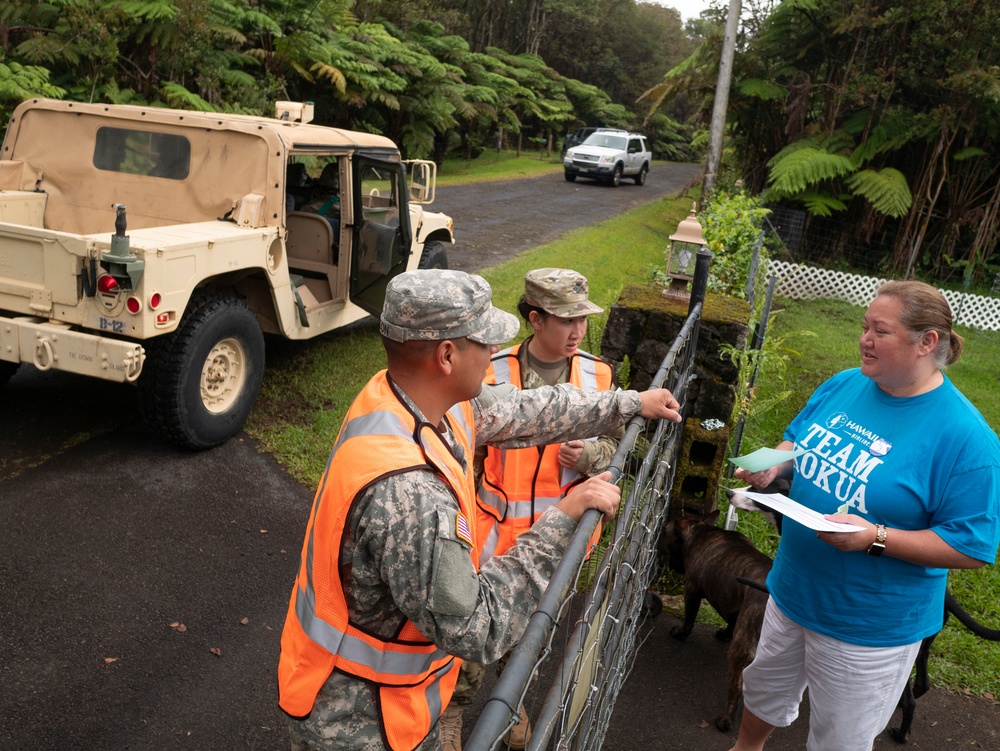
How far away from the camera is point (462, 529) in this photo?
5.82 ft

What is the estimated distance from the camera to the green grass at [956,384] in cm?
442

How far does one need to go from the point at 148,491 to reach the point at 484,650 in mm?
4205

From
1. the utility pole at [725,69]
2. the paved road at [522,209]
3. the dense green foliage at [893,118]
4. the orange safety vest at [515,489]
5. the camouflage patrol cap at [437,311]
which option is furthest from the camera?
the utility pole at [725,69]

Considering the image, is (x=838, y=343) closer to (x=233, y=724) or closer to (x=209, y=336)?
(x=209, y=336)

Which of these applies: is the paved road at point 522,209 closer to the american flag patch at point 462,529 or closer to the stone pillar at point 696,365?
the stone pillar at point 696,365

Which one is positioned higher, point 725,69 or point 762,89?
point 725,69

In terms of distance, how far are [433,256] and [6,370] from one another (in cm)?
411

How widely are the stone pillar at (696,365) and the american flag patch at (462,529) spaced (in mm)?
2819

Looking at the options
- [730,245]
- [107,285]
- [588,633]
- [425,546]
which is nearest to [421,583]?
[425,546]

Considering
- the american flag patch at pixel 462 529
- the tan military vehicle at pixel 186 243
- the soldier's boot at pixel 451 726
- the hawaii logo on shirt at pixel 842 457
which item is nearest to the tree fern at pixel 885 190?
the tan military vehicle at pixel 186 243

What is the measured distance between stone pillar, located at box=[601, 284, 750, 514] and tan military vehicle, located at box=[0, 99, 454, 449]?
8.98 ft

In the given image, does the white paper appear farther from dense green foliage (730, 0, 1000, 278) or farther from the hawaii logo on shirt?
dense green foliage (730, 0, 1000, 278)

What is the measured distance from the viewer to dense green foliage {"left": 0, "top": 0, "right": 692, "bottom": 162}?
42.5 ft

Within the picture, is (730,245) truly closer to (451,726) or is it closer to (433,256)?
(433,256)
